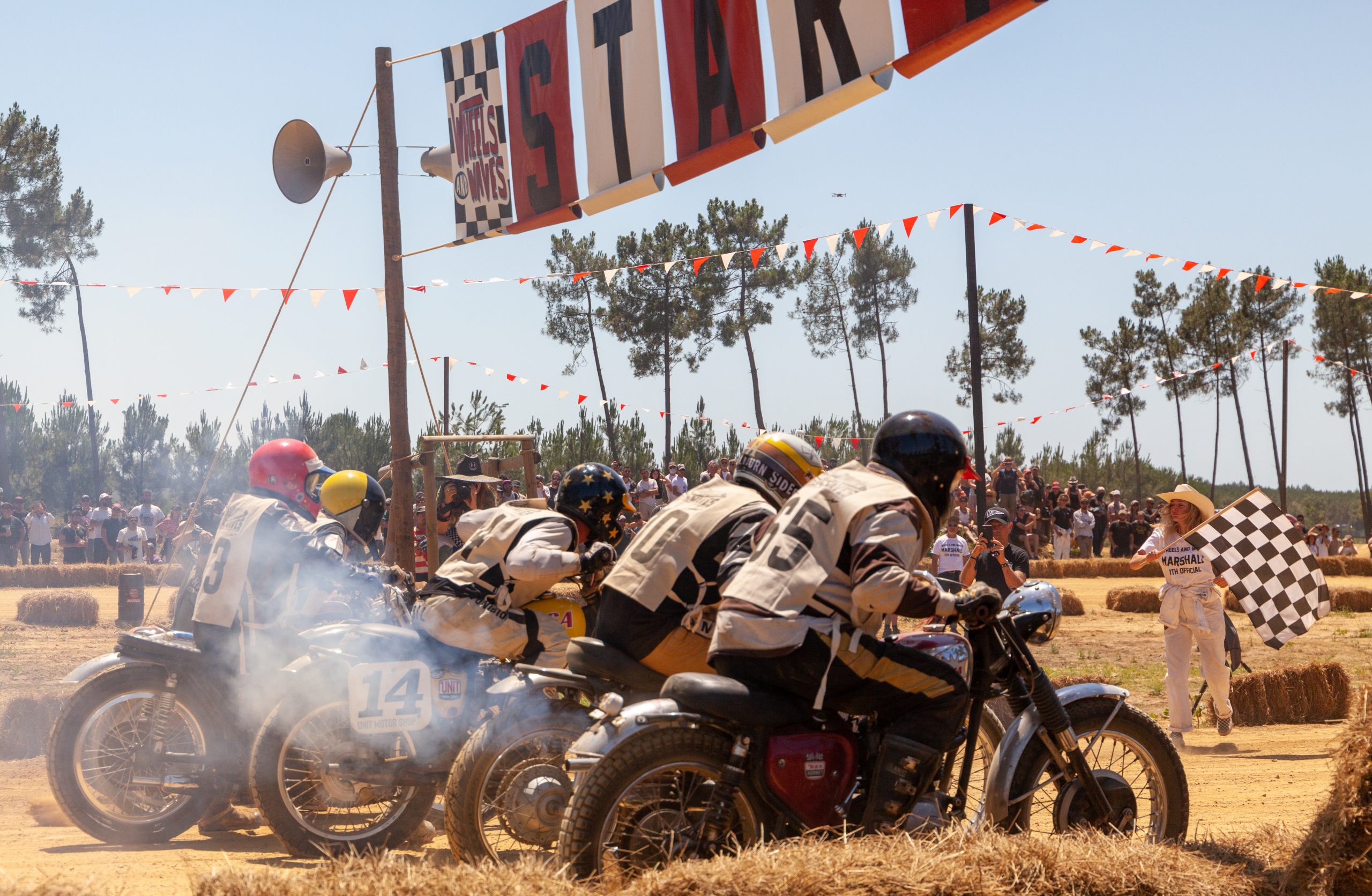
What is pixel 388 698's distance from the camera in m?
5.63

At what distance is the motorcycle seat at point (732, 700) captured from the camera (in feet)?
13.1

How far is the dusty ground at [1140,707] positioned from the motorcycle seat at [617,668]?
4.87 ft

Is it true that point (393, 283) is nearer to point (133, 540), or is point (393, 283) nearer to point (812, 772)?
point (812, 772)

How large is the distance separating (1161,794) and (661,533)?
2.20 m

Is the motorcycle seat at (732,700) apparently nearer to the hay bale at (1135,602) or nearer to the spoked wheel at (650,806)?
the spoked wheel at (650,806)

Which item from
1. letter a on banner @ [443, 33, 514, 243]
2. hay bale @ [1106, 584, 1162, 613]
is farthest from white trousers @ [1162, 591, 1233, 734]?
hay bale @ [1106, 584, 1162, 613]

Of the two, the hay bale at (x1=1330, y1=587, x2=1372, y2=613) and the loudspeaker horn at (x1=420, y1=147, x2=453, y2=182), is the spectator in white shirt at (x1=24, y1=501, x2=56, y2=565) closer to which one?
the loudspeaker horn at (x1=420, y1=147, x2=453, y2=182)

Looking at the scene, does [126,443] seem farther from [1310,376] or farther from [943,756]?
[943,756]

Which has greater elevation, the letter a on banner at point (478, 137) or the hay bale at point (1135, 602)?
the letter a on banner at point (478, 137)

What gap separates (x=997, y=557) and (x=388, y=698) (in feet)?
20.8

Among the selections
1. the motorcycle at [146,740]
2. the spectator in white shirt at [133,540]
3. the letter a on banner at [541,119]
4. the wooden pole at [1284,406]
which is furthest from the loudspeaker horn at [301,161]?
the wooden pole at [1284,406]

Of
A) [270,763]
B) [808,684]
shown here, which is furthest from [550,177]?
[808,684]

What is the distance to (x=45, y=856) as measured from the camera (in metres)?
5.81

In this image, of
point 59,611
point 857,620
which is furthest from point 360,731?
point 59,611
